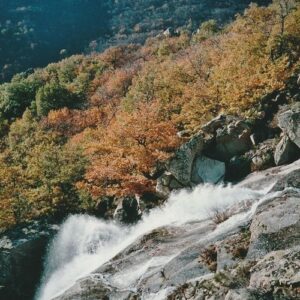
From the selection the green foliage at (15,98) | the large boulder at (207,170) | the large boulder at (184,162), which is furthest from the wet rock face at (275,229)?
the green foliage at (15,98)

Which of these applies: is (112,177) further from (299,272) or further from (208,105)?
(299,272)

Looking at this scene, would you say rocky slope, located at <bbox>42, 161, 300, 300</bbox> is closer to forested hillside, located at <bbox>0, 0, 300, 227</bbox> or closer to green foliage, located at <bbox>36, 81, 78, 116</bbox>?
forested hillside, located at <bbox>0, 0, 300, 227</bbox>

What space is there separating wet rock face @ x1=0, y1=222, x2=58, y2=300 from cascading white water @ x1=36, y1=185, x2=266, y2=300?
845mm

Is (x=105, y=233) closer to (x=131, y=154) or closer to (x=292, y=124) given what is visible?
(x=131, y=154)

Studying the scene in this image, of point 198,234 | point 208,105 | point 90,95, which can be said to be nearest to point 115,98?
point 90,95

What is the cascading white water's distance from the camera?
3247 centimetres

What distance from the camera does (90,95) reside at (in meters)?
110

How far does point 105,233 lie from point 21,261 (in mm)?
6625

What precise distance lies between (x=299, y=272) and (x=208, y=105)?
29.0 m

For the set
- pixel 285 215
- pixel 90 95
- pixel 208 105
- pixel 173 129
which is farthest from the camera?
pixel 90 95

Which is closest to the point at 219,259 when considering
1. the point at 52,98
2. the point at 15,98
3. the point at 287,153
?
the point at 287,153

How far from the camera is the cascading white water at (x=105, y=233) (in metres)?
32.5

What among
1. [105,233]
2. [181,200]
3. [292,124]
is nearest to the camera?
[292,124]

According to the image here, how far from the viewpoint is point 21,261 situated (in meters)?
36.2
